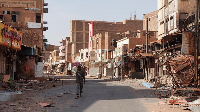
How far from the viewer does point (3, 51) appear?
104ft

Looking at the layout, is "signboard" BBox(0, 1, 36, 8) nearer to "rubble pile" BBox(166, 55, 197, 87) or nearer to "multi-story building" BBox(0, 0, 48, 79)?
"multi-story building" BBox(0, 0, 48, 79)

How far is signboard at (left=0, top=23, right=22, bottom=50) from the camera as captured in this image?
1051 inches

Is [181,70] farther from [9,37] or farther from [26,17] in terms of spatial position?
[26,17]

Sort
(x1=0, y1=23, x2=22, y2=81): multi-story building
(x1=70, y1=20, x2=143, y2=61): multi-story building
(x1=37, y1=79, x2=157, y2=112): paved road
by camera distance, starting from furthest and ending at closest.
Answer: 1. (x1=70, y1=20, x2=143, y2=61): multi-story building
2. (x1=0, y1=23, x2=22, y2=81): multi-story building
3. (x1=37, y1=79, x2=157, y2=112): paved road

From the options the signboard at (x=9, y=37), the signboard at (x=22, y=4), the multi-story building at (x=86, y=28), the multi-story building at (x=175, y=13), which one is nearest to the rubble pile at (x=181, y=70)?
the signboard at (x=9, y=37)

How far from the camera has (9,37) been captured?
2934cm

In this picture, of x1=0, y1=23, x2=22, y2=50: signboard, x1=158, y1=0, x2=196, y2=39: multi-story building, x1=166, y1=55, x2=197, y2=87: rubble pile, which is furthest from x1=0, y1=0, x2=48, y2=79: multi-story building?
x1=166, y1=55, x2=197, y2=87: rubble pile

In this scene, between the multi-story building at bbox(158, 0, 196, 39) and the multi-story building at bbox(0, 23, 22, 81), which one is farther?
the multi-story building at bbox(158, 0, 196, 39)

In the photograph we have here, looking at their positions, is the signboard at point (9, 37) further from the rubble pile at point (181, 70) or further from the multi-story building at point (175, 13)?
the multi-story building at point (175, 13)

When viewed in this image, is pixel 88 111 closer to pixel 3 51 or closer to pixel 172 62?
pixel 172 62

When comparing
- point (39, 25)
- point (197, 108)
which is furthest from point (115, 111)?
point (39, 25)

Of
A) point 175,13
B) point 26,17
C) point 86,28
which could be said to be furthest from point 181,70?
point 86,28

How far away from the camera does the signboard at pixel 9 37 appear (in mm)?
26706

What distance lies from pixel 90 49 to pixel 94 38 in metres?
5.26
